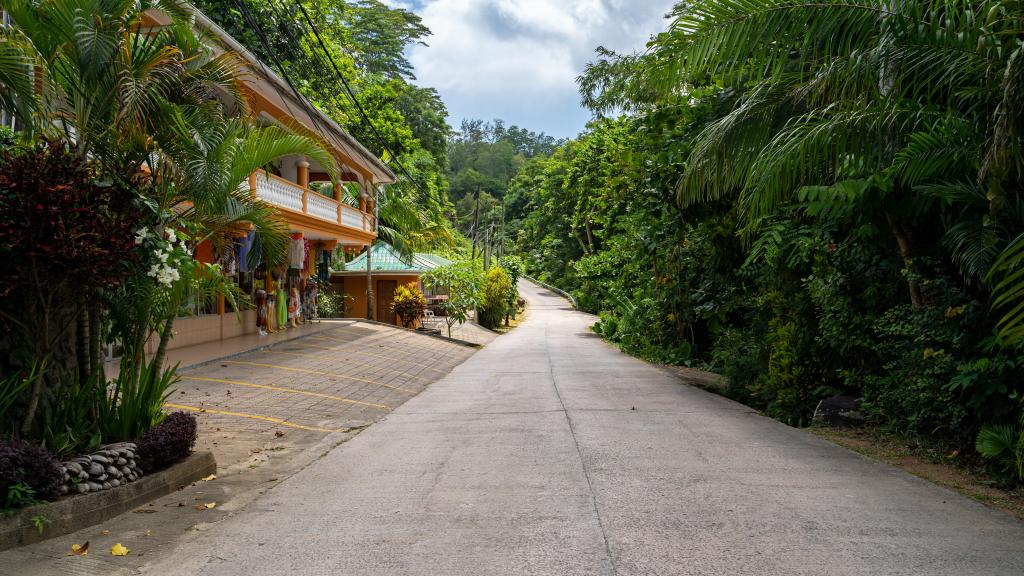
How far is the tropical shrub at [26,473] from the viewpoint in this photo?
4680 mm

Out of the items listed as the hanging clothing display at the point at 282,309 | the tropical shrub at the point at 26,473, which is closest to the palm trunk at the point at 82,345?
the tropical shrub at the point at 26,473

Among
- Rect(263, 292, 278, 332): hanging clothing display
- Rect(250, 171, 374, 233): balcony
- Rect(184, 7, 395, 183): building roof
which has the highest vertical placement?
Rect(184, 7, 395, 183): building roof

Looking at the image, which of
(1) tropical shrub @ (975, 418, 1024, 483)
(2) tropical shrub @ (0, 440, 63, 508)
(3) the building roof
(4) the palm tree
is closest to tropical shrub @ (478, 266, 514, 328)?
(3) the building roof

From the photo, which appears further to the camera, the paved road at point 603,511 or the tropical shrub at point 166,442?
the tropical shrub at point 166,442

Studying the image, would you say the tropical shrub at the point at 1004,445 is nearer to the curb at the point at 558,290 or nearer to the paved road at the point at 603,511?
the paved road at the point at 603,511

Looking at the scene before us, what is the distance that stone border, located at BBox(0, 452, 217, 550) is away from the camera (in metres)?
4.61

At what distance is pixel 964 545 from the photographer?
4.65m

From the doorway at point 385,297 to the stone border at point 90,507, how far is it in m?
27.7

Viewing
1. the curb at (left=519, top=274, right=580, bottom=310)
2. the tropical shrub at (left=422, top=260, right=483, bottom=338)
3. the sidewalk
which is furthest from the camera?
the curb at (left=519, top=274, right=580, bottom=310)

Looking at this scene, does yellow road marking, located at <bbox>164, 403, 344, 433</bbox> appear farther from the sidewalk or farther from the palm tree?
the palm tree

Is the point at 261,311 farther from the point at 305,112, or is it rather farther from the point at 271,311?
the point at 305,112

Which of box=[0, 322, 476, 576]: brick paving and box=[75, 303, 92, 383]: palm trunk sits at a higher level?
box=[75, 303, 92, 383]: palm trunk

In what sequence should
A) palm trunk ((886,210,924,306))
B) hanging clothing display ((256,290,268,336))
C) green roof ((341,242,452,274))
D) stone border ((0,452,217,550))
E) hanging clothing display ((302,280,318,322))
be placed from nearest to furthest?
stone border ((0,452,217,550)) < palm trunk ((886,210,924,306)) < hanging clothing display ((256,290,268,336)) < hanging clothing display ((302,280,318,322)) < green roof ((341,242,452,274))

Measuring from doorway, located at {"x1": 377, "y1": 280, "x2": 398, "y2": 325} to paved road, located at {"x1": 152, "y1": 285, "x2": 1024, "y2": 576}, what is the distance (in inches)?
985
